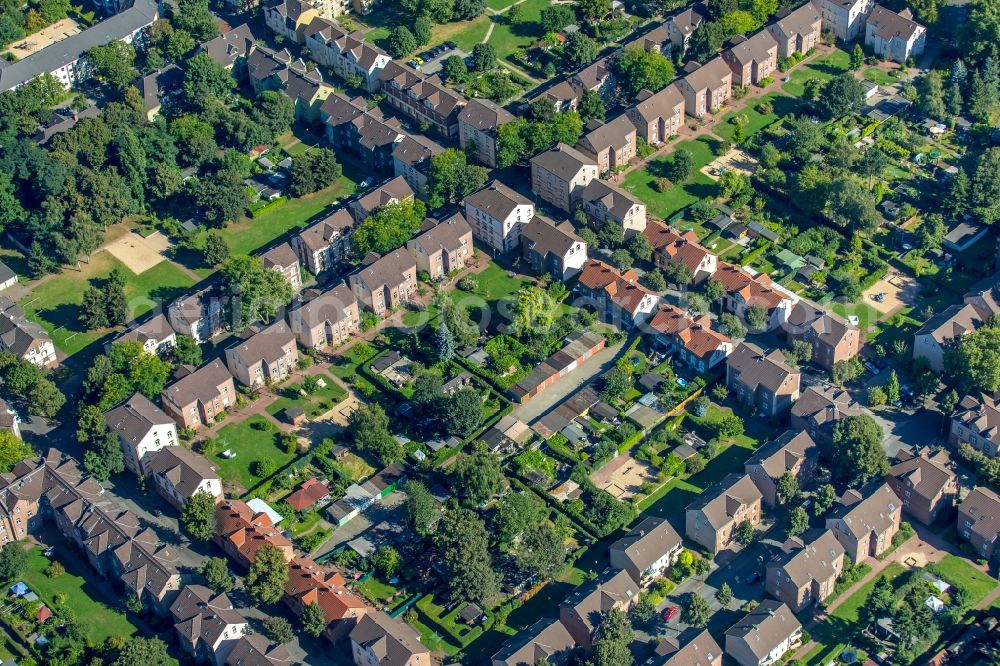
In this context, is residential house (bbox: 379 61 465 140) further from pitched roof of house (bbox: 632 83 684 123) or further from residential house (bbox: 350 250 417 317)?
residential house (bbox: 350 250 417 317)

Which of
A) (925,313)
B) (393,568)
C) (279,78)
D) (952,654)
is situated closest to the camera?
(952,654)

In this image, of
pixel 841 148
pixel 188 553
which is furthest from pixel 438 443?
pixel 841 148

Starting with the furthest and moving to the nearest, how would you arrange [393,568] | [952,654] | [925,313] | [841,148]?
[841,148] → [925,313] → [393,568] → [952,654]

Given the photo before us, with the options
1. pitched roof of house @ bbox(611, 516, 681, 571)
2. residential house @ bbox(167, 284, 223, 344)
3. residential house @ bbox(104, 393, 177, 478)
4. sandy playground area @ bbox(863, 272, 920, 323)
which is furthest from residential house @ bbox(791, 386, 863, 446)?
residential house @ bbox(167, 284, 223, 344)

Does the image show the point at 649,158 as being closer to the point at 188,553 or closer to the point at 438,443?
the point at 438,443

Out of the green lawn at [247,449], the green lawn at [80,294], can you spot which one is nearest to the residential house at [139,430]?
the green lawn at [247,449]

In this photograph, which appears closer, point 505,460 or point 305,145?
point 505,460

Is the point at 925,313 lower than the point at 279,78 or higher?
lower
